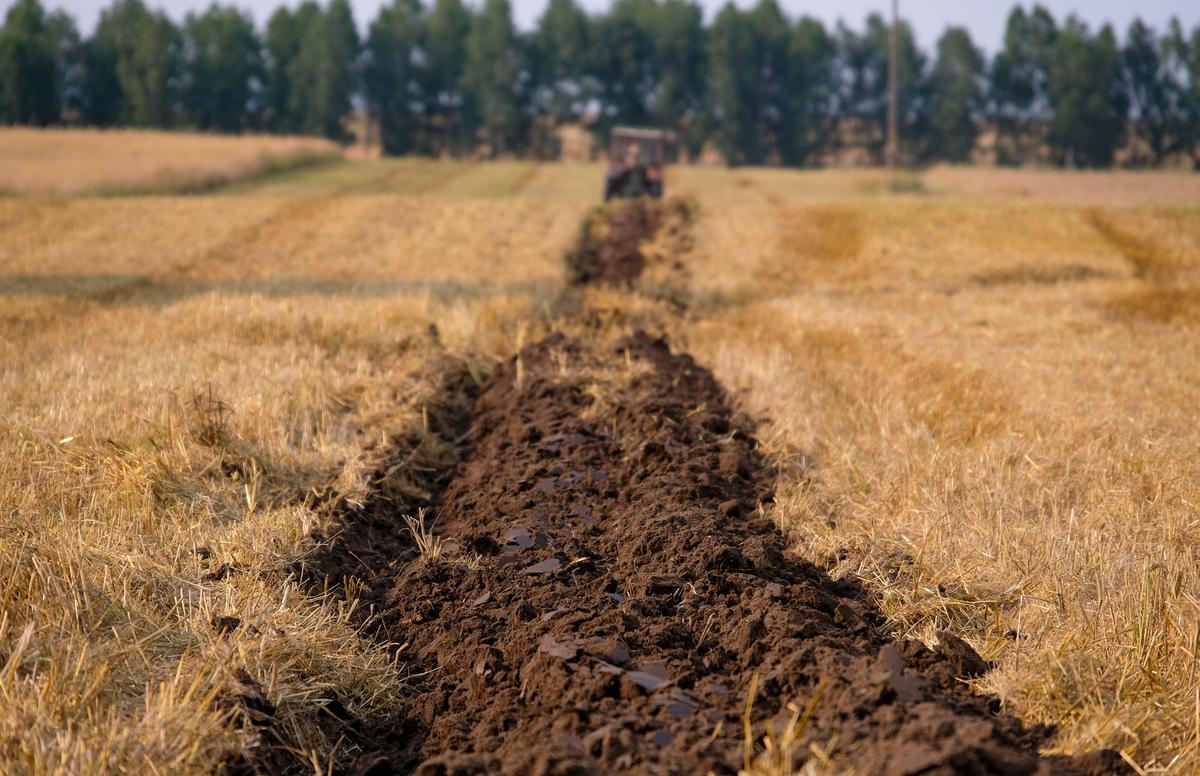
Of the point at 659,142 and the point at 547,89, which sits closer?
the point at 659,142

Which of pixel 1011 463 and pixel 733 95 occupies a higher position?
pixel 733 95

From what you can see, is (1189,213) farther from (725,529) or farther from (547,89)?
(547,89)

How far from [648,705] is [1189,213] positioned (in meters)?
24.2

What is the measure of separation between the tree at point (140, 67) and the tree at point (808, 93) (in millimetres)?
42640

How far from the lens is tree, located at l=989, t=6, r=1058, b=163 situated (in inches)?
3241

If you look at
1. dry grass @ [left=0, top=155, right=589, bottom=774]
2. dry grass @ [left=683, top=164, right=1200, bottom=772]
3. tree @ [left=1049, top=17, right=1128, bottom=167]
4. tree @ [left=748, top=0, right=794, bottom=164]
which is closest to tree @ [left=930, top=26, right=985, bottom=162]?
tree @ [left=1049, top=17, right=1128, bottom=167]

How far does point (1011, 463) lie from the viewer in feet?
20.9

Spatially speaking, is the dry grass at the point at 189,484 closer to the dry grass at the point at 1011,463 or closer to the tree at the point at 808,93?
the dry grass at the point at 1011,463

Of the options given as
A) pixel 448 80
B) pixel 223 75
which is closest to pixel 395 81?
pixel 448 80

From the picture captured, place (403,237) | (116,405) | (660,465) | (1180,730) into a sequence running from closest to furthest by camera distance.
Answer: (1180,730), (660,465), (116,405), (403,237)

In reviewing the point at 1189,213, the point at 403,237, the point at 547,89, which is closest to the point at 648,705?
the point at 403,237

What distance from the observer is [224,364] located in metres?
8.29

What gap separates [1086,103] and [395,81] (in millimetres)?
48754

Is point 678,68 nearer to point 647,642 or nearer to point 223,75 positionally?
point 223,75
